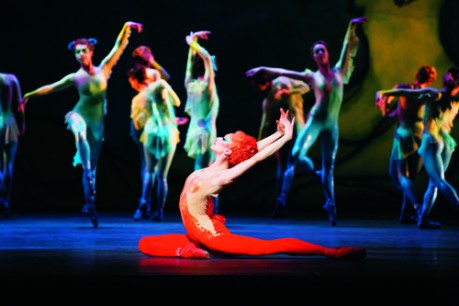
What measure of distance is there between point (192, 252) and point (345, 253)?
0.87 m

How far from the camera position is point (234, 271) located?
4.17 metres

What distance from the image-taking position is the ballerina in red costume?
4699mm

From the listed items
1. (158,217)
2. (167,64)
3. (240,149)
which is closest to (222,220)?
(240,149)

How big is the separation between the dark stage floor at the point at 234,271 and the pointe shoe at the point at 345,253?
0.13 feet

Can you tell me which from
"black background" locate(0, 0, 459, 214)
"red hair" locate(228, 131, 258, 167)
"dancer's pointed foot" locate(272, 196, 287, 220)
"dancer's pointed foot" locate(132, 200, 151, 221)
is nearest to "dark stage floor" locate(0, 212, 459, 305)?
"red hair" locate(228, 131, 258, 167)

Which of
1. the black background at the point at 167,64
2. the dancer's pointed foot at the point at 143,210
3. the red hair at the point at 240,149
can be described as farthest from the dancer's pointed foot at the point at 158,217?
the red hair at the point at 240,149

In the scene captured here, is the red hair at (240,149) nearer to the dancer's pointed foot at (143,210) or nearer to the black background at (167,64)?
the dancer's pointed foot at (143,210)

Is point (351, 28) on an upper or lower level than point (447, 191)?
upper

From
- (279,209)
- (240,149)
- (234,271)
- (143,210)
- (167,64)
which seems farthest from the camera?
(167,64)

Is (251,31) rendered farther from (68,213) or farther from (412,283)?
(412,283)

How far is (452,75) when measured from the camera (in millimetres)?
7984

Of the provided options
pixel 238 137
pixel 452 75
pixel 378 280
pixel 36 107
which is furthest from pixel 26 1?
pixel 378 280

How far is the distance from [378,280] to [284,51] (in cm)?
730

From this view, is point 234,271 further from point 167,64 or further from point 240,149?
point 167,64
